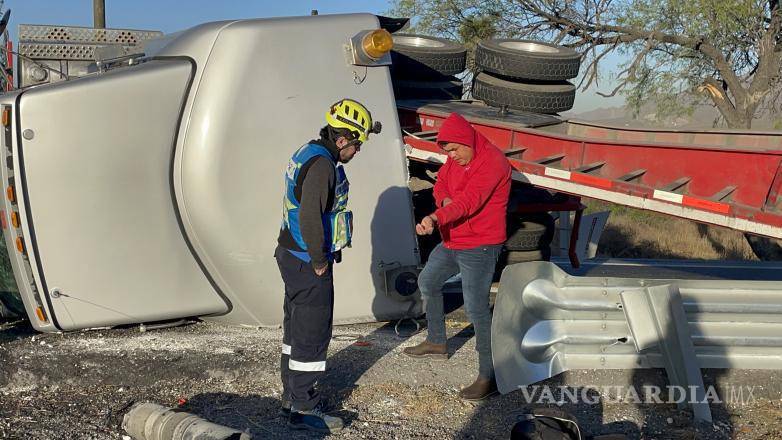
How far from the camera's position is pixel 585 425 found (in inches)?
170

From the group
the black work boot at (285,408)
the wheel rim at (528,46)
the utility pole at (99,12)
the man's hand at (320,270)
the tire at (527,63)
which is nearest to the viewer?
the man's hand at (320,270)

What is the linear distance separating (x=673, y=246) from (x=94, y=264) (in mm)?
10763

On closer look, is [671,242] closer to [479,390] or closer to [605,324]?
[605,324]

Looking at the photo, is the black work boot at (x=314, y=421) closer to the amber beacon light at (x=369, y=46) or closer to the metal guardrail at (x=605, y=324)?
the metal guardrail at (x=605, y=324)

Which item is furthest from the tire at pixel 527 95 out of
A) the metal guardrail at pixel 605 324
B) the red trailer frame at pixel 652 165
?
the metal guardrail at pixel 605 324

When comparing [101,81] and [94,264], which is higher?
[101,81]

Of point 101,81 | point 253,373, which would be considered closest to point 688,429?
point 253,373

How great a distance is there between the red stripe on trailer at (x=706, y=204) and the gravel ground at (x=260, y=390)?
105cm

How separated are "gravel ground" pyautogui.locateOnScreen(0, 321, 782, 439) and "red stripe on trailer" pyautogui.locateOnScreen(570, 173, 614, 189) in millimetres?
1421

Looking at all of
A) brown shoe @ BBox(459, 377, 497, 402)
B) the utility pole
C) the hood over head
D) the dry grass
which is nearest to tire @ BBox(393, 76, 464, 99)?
the hood over head

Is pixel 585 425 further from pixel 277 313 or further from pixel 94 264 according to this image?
pixel 94 264

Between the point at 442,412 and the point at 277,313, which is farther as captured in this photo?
the point at 277,313

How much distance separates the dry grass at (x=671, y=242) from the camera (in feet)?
41.7

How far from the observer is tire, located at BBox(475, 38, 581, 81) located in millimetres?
7234
